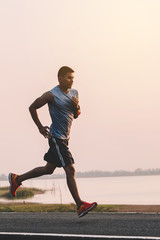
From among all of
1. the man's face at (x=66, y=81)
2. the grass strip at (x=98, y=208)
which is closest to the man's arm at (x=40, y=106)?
the man's face at (x=66, y=81)

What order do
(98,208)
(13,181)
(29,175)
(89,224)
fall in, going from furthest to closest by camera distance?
1. (98,208)
2. (13,181)
3. (29,175)
4. (89,224)

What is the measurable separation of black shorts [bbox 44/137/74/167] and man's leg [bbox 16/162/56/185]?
100 mm

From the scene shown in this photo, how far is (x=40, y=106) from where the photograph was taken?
21.4 feet

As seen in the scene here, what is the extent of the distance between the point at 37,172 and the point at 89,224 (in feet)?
5.36

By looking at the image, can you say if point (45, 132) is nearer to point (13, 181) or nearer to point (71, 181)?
point (71, 181)

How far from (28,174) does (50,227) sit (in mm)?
1838

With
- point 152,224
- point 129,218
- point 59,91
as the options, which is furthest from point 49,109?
point 152,224

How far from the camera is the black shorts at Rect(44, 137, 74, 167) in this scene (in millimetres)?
6395

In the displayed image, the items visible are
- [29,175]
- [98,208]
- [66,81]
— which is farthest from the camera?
[98,208]

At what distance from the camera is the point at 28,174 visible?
6832 mm

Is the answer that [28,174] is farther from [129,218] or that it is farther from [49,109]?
[129,218]

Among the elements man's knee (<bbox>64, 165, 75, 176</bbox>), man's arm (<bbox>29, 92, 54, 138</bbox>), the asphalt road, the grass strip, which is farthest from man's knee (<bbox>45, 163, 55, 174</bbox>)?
the grass strip

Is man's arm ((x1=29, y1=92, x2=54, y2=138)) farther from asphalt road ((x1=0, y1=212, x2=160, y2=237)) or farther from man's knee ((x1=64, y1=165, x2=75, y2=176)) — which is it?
asphalt road ((x1=0, y1=212, x2=160, y2=237))

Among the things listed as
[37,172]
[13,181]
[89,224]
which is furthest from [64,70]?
[89,224]
